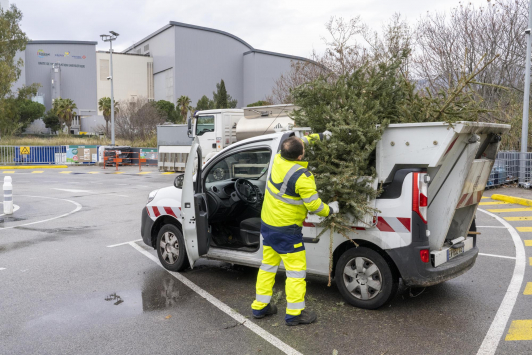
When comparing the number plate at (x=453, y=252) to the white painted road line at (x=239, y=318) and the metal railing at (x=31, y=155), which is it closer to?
the white painted road line at (x=239, y=318)

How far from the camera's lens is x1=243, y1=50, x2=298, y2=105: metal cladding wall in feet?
233

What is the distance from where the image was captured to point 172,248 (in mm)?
6426

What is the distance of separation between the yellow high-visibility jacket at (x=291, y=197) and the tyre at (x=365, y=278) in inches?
28.3

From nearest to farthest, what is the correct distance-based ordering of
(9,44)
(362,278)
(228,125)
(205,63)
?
1. (362,278)
2. (228,125)
3. (9,44)
4. (205,63)

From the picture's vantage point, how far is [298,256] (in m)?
4.49

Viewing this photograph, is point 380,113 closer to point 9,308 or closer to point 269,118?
point 9,308

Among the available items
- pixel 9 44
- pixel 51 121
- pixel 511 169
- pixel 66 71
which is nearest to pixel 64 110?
pixel 51 121

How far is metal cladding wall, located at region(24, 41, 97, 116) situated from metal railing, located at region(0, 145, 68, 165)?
4361 cm

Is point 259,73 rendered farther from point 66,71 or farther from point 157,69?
point 66,71

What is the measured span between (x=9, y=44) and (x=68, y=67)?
114 feet

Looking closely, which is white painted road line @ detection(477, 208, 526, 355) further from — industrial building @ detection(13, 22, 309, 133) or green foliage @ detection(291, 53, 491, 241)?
industrial building @ detection(13, 22, 309, 133)

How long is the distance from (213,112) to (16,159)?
20.5m

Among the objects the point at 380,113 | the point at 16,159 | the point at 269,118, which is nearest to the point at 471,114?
the point at 380,113

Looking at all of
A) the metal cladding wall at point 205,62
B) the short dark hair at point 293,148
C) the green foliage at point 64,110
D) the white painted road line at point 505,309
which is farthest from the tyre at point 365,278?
the green foliage at point 64,110
